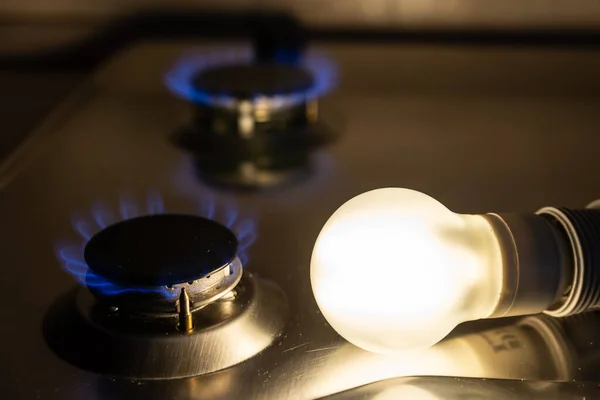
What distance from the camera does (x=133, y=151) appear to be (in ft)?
2.36

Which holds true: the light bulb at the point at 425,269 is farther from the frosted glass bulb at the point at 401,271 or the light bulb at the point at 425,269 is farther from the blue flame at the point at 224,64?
the blue flame at the point at 224,64

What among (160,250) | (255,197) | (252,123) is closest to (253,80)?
(252,123)

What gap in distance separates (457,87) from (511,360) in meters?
0.50

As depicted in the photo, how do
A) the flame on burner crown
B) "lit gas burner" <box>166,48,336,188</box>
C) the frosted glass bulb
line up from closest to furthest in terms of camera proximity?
the frosted glass bulb, the flame on burner crown, "lit gas burner" <box>166,48,336,188</box>

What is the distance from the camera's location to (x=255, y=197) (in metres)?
0.63

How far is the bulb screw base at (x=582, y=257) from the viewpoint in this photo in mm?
413

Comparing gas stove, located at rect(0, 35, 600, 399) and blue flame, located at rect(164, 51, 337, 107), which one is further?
blue flame, located at rect(164, 51, 337, 107)

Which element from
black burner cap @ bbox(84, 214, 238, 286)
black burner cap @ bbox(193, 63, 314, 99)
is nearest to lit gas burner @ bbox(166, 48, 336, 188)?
black burner cap @ bbox(193, 63, 314, 99)

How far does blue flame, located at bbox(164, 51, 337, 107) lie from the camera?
72 centimetres

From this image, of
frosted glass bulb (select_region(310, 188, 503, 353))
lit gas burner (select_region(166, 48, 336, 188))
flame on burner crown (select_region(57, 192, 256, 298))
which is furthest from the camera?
lit gas burner (select_region(166, 48, 336, 188))

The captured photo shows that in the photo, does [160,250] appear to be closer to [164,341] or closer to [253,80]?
[164,341]

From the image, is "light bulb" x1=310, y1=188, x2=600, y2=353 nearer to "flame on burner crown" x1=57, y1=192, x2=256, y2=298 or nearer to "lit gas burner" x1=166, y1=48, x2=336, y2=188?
"flame on burner crown" x1=57, y1=192, x2=256, y2=298

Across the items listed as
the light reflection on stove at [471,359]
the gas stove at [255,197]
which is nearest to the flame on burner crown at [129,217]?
the gas stove at [255,197]

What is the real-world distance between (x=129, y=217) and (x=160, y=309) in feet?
0.58
